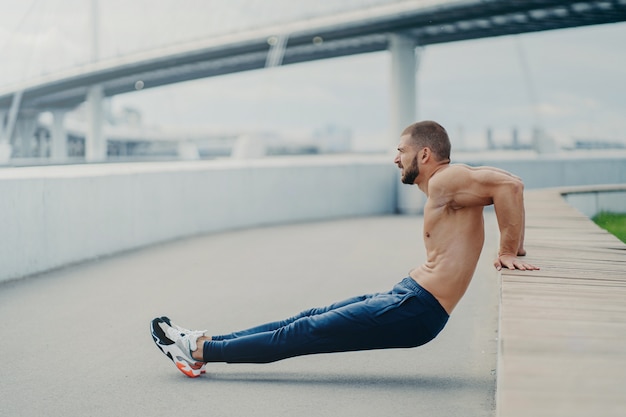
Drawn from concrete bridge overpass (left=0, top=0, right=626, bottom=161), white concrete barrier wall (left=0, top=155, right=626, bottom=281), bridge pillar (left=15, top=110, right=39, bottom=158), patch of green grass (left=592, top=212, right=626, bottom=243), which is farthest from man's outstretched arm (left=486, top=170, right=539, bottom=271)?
bridge pillar (left=15, top=110, right=39, bottom=158)

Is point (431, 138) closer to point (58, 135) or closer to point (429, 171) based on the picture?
point (429, 171)

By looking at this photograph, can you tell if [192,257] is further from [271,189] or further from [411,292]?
[411,292]

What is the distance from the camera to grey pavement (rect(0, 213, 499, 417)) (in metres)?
3.76

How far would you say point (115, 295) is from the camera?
21.9 ft

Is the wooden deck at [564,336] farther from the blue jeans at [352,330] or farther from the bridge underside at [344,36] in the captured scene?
the bridge underside at [344,36]

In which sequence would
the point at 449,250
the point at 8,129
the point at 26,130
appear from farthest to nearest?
the point at 26,130, the point at 8,129, the point at 449,250

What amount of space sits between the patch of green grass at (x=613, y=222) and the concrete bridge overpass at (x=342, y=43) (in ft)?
47.5

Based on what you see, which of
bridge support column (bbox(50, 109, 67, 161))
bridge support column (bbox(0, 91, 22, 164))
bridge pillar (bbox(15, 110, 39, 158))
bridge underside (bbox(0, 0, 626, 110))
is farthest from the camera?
bridge pillar (bbox(15, 110, 39, 158))

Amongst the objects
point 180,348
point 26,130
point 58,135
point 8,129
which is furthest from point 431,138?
point 26,130

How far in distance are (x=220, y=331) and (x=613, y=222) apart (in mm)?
7513

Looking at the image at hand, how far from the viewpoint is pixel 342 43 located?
33125 mm

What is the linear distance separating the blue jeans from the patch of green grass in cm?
580

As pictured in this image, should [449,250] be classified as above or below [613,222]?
above

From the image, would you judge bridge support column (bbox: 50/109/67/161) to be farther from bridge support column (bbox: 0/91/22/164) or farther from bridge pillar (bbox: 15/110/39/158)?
bridge support column (bbox: 0/91/22/164)
